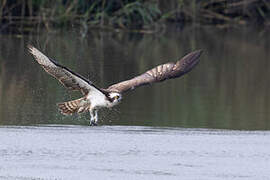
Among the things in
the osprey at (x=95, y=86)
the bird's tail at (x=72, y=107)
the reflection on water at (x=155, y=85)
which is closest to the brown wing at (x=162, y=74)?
the osprey at (x=95, y=86)

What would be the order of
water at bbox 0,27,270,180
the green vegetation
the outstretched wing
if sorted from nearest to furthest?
water at bbox 0,27,270,180
the outstretched wing
the green vegetation

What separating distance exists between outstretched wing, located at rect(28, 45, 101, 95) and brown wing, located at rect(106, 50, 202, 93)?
0.37m

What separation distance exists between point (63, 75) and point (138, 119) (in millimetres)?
1661

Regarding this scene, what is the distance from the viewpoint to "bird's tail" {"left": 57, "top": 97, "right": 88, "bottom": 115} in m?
9.70

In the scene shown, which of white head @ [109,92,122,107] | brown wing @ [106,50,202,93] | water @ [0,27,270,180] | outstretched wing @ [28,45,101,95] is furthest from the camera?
brown wing @ [106,50,202,93]

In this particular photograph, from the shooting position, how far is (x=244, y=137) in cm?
909

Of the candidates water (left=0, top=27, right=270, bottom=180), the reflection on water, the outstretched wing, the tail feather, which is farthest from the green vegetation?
the outstretched wing

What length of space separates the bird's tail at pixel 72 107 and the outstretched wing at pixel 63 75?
222 mm

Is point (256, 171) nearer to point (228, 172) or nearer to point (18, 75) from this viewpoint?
point (228, 172)

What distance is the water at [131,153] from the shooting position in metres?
7.41

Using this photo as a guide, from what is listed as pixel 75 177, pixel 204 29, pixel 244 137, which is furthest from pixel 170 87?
pixel 204 29

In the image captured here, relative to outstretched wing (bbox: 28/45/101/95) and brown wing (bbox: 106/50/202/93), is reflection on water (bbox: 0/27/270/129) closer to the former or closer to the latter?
brown wing (bbox: 106/50/202/93)

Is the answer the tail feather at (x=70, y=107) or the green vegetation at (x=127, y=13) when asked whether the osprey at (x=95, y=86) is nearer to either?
the tail feather at (x=70, y=107)

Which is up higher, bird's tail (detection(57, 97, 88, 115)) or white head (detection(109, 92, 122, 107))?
white head (detection(109, 92, 122, 107))
